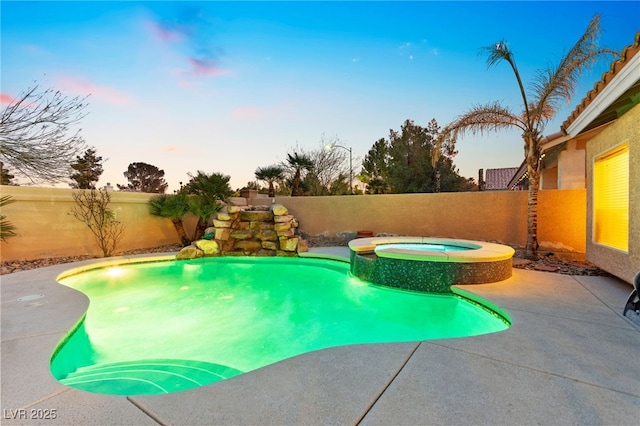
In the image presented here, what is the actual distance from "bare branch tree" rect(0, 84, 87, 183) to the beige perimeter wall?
1.37 metres

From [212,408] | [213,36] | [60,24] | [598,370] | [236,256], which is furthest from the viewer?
[236,256]

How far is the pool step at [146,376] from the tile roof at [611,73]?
5.55 m

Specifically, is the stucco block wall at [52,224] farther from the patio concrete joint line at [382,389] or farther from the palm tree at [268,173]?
the patio concrete joint line at [382,389]

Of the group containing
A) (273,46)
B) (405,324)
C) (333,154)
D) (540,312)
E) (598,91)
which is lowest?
(405,324)

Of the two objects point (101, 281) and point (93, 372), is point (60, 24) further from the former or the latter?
point (93, 372)

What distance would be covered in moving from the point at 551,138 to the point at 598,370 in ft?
26.1

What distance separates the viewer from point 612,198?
4.82 metres

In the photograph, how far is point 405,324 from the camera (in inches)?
155

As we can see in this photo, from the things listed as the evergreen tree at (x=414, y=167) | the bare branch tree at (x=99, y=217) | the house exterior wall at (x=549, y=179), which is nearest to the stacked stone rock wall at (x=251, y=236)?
the bare branch tree at (x=99, y=217)

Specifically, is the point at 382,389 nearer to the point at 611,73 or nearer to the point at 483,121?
the point at 611,73

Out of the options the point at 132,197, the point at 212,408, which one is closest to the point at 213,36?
the point at 132,197

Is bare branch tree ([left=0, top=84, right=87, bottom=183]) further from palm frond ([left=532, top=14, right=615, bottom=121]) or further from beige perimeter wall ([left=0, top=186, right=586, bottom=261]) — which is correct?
palm frond ([left=532, top=14, right=615, bottom=121])

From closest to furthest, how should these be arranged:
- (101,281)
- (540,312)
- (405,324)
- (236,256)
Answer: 1. (540,312)
2. (405,324)
3. (101,281)
4. (236,256)

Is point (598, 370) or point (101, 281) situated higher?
point (598, 370)
